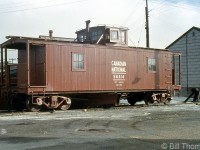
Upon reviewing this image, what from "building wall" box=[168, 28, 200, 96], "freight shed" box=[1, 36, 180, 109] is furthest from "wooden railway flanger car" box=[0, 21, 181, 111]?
"building wall" box=[168, 28, 200, 96]

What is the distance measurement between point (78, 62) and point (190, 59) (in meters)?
17.3

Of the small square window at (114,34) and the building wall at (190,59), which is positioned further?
the building wall at (190,59)

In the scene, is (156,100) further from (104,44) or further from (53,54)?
(53,54)

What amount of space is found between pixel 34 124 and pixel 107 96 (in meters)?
9.58

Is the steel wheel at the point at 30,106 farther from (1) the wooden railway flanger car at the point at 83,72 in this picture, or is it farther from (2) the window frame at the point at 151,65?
(2) the window frame at the point at 151,65

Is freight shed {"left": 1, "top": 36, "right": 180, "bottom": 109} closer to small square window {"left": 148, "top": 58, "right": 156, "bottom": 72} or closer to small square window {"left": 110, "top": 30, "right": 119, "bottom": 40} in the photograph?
small square window {"left": 148, "top": 58, "right": 156, "bottom": 72}

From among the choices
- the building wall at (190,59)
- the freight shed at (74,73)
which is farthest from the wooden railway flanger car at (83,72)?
the building wall at (190,59)

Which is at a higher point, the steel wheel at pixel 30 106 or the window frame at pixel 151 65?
the window frame at pixel 151 65

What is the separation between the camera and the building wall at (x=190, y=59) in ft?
115

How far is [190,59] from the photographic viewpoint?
35.9 meters

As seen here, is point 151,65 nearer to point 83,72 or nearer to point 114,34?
point 114,34

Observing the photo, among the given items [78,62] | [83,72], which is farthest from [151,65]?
[78,62]

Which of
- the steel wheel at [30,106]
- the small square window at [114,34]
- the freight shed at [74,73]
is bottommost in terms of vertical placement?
the steel wheel at [30,106]

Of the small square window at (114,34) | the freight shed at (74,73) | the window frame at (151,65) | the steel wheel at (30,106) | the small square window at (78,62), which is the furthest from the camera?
the window frame at (151,65)
